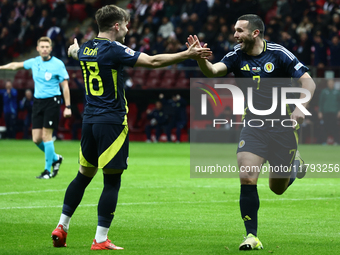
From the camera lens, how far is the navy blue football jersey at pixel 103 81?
207 inches

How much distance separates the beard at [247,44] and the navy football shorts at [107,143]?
4.96 ft

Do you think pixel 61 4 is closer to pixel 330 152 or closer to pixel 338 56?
pixel 338 56

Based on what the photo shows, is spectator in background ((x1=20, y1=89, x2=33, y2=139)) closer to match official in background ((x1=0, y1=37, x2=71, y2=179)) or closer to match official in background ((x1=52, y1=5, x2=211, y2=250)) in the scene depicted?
match official in background ((x1=0, y1=37, x2=71, y2=179))

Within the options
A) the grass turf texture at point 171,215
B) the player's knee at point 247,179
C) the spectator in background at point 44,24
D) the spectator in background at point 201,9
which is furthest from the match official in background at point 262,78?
the spectator in background at point 44,24

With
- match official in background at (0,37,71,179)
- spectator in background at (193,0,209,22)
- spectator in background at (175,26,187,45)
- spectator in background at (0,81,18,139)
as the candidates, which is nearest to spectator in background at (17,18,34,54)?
spectator in background at (0,81,18,139)

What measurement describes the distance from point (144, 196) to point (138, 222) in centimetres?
223

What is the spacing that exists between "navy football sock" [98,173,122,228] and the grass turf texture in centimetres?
30

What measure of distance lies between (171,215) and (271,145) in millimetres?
2031

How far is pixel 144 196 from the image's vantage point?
9.10 m

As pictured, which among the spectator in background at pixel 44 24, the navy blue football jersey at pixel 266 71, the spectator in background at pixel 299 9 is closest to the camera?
the navy blue football jersey at pixel 266 71

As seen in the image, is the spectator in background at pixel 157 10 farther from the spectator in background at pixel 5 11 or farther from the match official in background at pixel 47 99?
the match official in background at pixel 47 99

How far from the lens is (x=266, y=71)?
5852 mm

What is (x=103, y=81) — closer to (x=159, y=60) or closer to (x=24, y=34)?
(x=159, y=60)

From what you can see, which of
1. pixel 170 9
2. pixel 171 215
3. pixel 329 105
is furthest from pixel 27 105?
pixel 171 215
